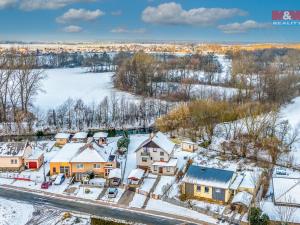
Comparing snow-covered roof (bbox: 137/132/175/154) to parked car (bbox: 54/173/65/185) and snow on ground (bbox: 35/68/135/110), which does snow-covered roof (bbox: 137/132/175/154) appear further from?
snow on ground (bbox: 35/68/135/110)

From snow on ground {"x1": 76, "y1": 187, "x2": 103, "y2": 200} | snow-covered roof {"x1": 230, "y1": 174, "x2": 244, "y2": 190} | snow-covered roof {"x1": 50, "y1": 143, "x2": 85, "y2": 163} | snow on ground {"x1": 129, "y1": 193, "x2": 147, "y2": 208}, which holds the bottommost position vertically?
snow on ground {"x1": 129, "y1": 193, "x2": 147, "y2": 208}

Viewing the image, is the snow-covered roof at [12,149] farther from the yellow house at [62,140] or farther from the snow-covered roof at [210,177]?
the snow-covered roof at [210,177]

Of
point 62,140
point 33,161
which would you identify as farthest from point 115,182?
point 62,140

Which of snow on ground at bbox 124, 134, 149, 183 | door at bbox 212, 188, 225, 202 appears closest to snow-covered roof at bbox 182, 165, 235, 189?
door at bbox 212, 188, 225, 202

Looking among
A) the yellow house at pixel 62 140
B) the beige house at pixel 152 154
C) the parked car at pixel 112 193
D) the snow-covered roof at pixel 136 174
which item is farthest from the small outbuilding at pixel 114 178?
the yellow house at pixel 62 140

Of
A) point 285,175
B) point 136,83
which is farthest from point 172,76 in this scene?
point 285,175

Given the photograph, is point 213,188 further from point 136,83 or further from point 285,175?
point 136,83
